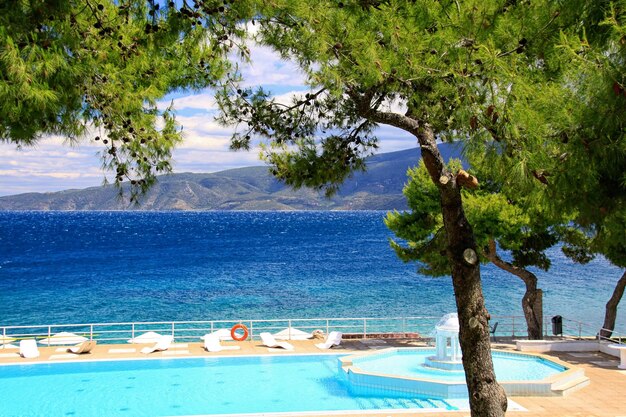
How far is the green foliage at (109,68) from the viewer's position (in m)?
4.58

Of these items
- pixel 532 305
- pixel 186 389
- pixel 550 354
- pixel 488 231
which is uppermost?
pixel 488 231

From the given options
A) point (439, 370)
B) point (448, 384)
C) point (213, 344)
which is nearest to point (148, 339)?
point (213, 344)

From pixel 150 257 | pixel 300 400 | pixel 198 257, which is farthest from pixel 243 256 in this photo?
pixel 300 400

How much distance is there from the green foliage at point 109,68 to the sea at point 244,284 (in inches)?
1164

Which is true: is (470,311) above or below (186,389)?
above

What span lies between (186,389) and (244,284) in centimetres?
3560

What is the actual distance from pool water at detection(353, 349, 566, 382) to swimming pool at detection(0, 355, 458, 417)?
109 cm

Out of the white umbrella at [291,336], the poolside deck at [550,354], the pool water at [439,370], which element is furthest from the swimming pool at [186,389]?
the white umbrella at [291,336]

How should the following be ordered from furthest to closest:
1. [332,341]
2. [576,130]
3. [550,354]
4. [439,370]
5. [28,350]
Answer: [332,341] → [550,354] → [28,350] → [439,370] → [576,130]

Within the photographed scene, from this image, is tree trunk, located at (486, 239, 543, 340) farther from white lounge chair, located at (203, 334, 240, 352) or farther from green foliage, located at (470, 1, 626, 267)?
green foliage, located at (470, 1, 626, 267)

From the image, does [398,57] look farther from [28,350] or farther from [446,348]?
[28,350]

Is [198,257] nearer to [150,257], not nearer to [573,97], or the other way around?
[150,257]

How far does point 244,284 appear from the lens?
49.7m

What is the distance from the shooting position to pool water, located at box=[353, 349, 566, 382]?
48.2 feet
